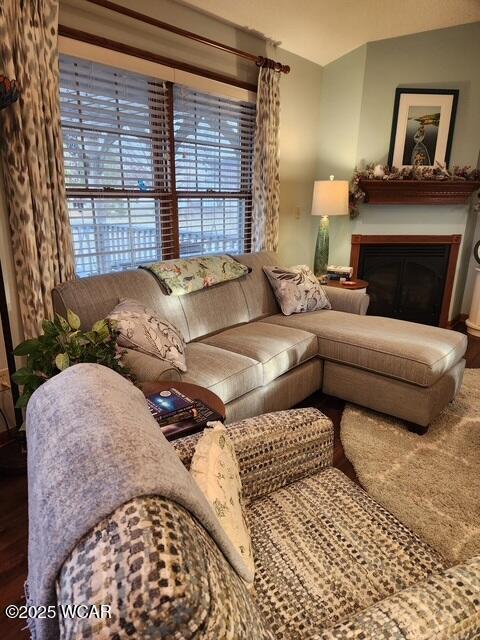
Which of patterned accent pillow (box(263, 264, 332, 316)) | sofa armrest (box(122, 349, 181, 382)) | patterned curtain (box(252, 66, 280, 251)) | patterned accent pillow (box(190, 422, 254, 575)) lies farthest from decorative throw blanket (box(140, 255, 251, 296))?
patterned accent pillow (box(190, 422, 254, 575))

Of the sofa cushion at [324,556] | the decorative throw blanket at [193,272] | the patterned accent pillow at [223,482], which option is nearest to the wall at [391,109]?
the decorative throw blanket at [193,272]

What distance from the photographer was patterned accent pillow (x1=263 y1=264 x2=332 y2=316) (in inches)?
119

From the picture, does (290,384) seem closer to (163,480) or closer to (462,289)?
(163,480)

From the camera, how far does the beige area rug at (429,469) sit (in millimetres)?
1750

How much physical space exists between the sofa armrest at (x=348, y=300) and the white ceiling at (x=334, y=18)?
2134 mm

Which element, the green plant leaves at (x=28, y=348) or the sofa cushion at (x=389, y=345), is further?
the sofa cushion at (x=389, y=345)

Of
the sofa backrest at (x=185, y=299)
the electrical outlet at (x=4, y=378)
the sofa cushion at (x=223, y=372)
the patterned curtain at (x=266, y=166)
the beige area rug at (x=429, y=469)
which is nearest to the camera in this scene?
the beige area rug at (x=429, y=469)

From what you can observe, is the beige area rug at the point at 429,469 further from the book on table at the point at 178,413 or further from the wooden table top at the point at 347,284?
the wooden table top at the point at 347,284

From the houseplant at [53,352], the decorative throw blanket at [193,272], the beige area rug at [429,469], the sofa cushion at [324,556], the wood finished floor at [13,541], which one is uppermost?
the decorative throw blanket at [193,272]

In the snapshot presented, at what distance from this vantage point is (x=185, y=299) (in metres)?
2.58

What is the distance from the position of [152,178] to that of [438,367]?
7.51 ft

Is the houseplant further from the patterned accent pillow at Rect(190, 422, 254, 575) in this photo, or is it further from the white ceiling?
the white ceiling

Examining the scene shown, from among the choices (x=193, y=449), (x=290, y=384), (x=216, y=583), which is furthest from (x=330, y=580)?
(x=290, y=384)

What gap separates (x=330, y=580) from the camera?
100cm
